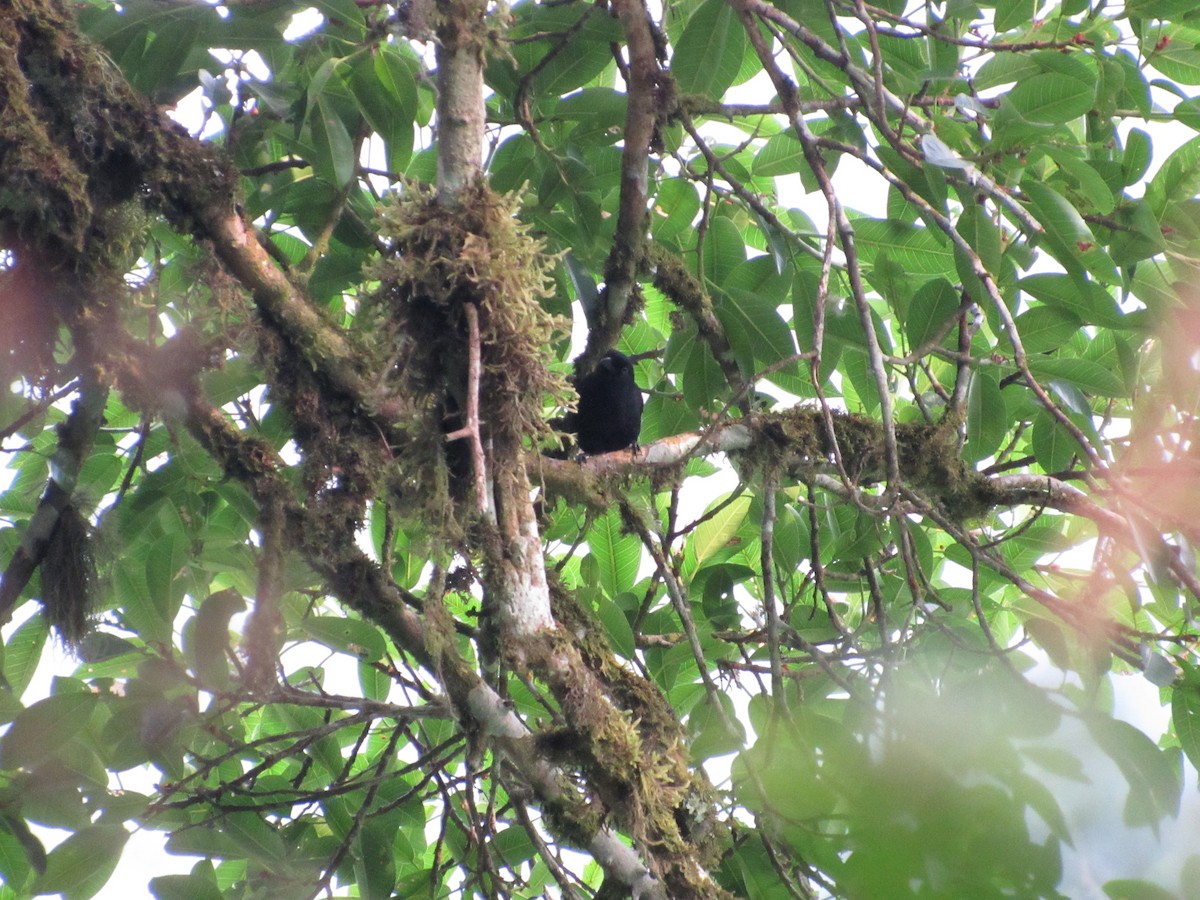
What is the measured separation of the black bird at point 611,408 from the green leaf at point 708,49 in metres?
1.13

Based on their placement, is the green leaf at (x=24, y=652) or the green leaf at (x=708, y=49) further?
the green leaf at (x=24, y=652)

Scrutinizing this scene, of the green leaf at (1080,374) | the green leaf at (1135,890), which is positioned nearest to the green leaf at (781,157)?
the green leaf at (1080,374)

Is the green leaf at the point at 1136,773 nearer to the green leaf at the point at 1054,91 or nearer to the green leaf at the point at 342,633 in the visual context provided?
the green leaf at the point at 1054,91

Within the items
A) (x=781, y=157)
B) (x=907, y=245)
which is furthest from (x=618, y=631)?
(x=781, y=157)

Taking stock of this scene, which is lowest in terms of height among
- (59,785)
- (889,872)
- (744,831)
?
(889,872)

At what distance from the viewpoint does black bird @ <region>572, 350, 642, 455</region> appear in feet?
12.4

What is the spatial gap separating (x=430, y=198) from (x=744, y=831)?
6.09ft

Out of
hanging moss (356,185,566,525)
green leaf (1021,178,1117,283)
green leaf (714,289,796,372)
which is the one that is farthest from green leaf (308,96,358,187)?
green leaf (1021,178,1117,283)

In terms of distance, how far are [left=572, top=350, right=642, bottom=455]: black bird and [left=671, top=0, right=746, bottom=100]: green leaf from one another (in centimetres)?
113

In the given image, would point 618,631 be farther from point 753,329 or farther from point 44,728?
point 44,728

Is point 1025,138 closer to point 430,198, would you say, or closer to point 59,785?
point 430,198

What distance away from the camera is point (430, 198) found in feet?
7.14

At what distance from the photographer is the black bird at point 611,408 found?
379 centimetres

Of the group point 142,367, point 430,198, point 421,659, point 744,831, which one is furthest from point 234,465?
point 744,831
